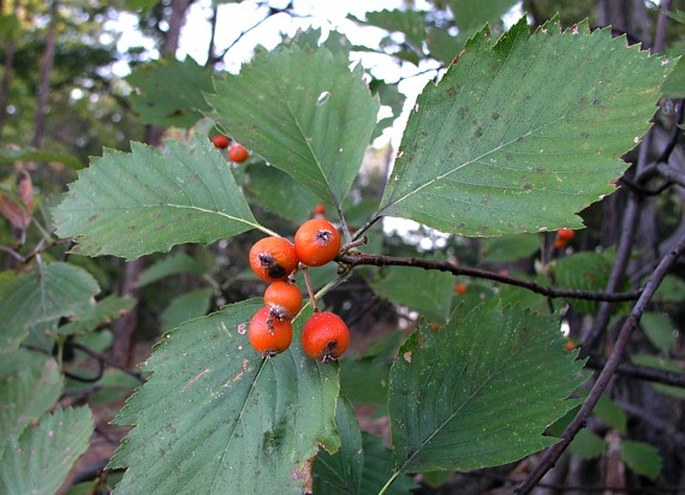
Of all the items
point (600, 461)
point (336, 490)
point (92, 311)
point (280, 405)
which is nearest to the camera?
point (280, 405)

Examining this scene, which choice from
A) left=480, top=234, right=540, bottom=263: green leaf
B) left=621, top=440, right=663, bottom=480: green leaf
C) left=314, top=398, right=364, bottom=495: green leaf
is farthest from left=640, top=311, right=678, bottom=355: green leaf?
left=314, top=398, right=364, bottom=495: green leaf

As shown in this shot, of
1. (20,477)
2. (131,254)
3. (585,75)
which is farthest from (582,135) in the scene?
(20,477)

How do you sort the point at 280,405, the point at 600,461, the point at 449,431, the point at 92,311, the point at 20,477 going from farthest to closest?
the point at 600,461
the point at 92,311
the point at 20,477
the point at 449,431
the point at 280,405

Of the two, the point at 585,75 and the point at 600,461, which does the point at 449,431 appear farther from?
the point at 600,461

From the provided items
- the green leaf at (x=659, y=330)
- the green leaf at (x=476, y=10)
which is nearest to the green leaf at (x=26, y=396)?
the green leaf at (x=476, y=10)

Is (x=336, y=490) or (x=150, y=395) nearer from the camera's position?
(x=150, y=395)

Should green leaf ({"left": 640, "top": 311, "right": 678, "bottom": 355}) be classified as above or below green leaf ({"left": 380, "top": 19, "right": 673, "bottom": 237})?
below

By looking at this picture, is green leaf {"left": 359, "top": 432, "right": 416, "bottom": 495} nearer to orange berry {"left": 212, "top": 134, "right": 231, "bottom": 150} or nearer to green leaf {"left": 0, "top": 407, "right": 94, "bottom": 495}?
green leaf {"left": 0, "top": 407, "right": 94, "bottom": 495}

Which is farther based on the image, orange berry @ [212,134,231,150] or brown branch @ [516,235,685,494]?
orange berry @ [212,134,231,150]
